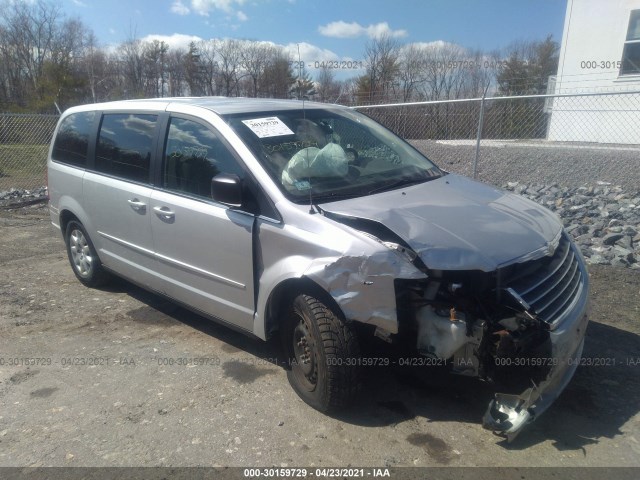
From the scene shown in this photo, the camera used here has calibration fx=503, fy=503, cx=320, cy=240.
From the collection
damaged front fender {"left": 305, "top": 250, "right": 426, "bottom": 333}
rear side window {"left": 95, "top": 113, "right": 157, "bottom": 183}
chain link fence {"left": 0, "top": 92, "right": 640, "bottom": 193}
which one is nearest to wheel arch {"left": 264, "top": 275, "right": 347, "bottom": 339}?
damaged front fender {"left": 305, "top": 250, "right": 426, "bottom": 333}

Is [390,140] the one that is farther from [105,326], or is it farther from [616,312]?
[105,326]

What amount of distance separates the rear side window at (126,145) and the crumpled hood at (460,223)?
190 centimetres

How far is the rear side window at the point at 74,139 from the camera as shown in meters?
5.05

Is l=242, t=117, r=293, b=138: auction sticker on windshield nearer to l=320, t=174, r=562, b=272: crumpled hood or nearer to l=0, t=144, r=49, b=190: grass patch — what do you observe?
l=320, t=174, r=562, b=272: crumpled hood

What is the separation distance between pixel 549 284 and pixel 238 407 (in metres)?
2.10

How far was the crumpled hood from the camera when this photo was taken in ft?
9.05

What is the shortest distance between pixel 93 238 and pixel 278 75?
6.13 meters

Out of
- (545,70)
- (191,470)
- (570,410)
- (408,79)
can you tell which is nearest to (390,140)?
(570,410)

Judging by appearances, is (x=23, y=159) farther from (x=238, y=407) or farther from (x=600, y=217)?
(x=600, y=217)

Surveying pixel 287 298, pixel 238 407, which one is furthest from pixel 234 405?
pixel 287 298

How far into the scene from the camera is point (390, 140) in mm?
4441

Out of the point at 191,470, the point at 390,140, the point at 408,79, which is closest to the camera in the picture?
the point at 191,470

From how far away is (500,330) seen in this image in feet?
8.87

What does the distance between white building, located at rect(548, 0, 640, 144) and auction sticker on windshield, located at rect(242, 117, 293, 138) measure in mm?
10546
